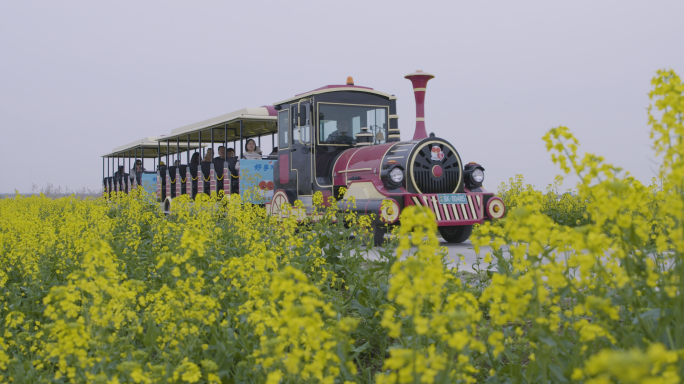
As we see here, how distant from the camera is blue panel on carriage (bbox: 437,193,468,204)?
28.2 ft

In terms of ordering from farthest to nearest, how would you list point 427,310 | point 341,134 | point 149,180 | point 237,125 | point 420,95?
point 149,180
point 237,125
point 420,95
point 341,134
point 427,310

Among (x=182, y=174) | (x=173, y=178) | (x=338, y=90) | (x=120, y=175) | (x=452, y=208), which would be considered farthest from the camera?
(x=120, y=175)

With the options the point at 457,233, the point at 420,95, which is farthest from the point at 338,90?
the point at 457,233

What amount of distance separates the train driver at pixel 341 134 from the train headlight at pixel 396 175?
177 cm

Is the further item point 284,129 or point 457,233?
point 284,129

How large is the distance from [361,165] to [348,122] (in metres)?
1.32

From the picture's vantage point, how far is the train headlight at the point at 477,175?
9344 mm

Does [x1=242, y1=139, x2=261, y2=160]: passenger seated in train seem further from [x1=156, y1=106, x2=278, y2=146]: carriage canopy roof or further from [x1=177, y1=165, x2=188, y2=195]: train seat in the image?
[x1=177, y1=165, x2=188, y2=195]: train seat

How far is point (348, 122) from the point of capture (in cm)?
1001

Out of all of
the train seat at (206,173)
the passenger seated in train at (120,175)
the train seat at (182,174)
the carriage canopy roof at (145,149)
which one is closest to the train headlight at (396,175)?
the train seat at (206,173)

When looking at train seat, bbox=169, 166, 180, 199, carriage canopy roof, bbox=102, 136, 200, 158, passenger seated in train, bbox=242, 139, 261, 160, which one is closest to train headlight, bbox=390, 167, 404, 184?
passenger seated in train, bbox=242, 139, 261, 160

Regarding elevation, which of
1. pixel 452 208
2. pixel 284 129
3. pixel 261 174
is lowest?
pixel 452 208

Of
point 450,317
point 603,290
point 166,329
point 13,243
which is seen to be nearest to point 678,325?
point 603,290

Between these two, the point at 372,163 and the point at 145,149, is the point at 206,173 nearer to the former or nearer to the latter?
the point at 372,163
